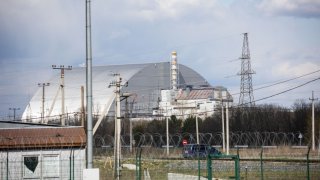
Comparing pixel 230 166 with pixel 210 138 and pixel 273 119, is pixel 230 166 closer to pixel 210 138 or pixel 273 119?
pixel 210 138

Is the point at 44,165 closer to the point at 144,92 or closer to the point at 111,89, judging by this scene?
the point at 111,89

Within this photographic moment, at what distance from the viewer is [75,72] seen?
164 meters

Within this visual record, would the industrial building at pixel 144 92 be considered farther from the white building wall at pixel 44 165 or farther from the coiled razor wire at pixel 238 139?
the white building wall at pixel 44 165

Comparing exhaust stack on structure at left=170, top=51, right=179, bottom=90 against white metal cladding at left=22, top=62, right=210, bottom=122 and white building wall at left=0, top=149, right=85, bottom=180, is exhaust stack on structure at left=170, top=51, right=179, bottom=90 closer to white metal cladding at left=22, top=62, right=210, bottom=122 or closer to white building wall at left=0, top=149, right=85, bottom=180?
white metal cladding at left=22, top=62, right=210, bottom=122

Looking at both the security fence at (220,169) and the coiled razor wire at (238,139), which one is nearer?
the security fence at (220,169)

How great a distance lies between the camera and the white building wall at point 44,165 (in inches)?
1291

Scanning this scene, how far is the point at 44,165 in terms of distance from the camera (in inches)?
1340

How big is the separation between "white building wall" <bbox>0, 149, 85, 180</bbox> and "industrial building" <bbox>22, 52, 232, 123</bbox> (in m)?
105

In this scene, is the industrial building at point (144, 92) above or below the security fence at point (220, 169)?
above

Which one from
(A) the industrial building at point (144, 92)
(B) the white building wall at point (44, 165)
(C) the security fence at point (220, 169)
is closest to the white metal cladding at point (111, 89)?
(A) the industrial building at point (144, 92)

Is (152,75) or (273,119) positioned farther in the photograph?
(152,75)

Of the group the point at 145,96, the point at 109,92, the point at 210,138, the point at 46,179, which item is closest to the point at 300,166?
the point at 46,179

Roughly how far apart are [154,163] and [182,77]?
121303mm

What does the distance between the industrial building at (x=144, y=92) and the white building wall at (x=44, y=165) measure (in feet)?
343
